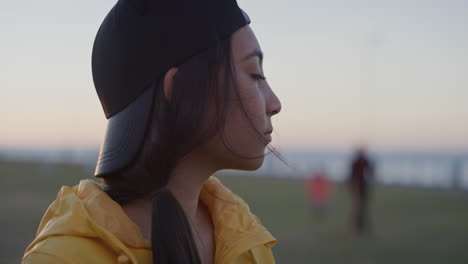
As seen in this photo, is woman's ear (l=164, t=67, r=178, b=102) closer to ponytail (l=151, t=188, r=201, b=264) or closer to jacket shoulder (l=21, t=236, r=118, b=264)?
ponytail (l=151, t=188, r=201, b=264)

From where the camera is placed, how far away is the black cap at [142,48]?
1.55 metres

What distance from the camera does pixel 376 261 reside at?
23.2 feet

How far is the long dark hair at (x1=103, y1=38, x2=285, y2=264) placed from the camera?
5.04 ft

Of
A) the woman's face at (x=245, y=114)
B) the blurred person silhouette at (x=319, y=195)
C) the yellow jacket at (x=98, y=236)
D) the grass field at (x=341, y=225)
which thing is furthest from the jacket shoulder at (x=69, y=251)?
the blurred person silhouette at (x=319, y=195)

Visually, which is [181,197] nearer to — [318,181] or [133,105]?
[133,105]

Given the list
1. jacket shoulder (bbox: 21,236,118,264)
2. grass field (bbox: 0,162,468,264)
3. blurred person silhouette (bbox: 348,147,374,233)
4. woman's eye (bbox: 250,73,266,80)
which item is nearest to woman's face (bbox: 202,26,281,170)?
woman's eye (bbox: 250,73,266,80)

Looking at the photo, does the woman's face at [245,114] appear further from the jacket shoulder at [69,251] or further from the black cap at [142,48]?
the jacket shoulder at [69,251]

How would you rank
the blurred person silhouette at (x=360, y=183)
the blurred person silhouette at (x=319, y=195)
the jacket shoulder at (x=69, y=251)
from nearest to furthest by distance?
the jacket shoulder at (x=69, y=251) → the blurred person silhouette at (x=360, y=183) → the blurred person silhouette at (x=319, y=195)

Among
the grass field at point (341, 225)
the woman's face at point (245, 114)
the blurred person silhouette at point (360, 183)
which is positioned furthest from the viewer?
the blurred person silhouette at point (360, 183)

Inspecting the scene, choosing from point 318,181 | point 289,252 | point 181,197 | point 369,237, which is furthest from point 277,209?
point 181,197

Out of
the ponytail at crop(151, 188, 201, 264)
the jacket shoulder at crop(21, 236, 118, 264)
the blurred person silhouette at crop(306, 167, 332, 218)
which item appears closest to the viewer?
the jacket shoulder at crop(21, 236, 118, 264)

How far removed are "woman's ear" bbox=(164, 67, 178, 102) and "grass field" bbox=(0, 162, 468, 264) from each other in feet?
18.4

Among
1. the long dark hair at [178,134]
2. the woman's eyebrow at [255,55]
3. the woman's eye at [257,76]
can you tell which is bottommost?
the long dark hair at [178,134]

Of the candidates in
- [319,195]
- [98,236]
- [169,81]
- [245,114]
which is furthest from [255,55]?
[319,195]
